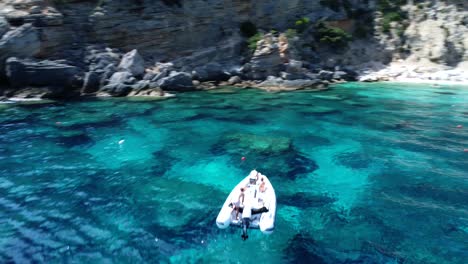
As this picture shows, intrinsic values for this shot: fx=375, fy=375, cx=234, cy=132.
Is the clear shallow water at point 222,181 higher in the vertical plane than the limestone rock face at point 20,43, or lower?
lower

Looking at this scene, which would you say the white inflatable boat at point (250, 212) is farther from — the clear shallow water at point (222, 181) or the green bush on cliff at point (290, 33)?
the green bush on cliff at point (290, 33)

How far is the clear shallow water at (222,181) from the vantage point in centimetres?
1114

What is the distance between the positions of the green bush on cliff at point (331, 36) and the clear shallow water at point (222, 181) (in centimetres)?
1760

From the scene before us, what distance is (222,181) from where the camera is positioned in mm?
15938

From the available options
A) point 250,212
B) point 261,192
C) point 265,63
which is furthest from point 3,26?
point 250,212

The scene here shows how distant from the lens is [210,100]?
1240 inches

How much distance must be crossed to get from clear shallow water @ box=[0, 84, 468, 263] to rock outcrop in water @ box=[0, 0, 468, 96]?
6.33 metres

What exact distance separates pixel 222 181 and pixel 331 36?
33.6 meters

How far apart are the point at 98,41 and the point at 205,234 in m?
28.8

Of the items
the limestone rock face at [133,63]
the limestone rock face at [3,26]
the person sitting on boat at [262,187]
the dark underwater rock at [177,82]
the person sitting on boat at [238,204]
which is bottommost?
the dark underwater rock at [177,82]

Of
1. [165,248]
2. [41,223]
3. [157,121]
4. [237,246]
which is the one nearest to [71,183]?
[41,223]

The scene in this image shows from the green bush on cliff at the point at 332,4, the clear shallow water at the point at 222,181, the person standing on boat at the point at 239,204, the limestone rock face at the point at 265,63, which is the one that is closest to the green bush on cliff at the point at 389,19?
the green bush on cliff at the point at 332,4

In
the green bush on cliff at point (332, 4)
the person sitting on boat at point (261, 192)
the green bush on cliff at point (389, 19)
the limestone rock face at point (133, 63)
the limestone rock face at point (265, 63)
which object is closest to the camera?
the person sitting on boat at point (261, 192)

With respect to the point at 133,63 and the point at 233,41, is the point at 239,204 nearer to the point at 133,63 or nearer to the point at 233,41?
the point at 133,63
